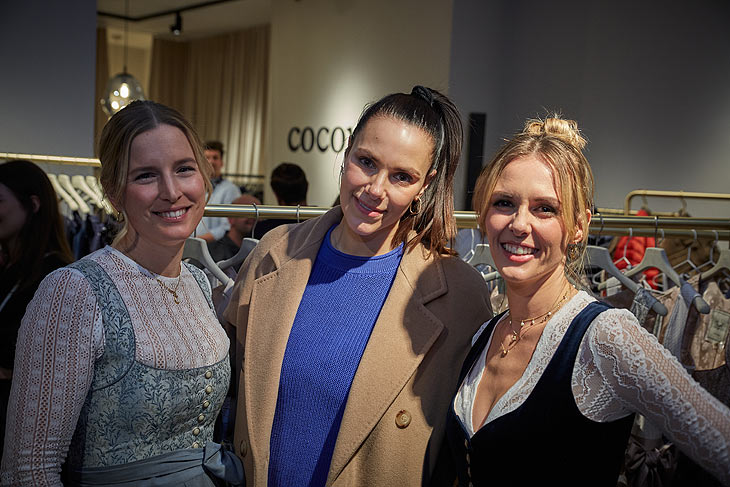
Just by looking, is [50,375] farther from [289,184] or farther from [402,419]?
[289,184]

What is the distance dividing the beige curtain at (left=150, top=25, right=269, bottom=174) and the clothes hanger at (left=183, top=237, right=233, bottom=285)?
8851 millimetres

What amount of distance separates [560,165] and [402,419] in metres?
0.68

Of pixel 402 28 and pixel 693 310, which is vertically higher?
pixel 402 28

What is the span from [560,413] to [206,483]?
0.81 meters

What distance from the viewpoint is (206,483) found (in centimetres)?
155

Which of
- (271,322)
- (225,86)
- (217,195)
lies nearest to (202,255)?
(271,322)

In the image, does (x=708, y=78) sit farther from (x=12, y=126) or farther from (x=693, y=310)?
(x=12, y=126)

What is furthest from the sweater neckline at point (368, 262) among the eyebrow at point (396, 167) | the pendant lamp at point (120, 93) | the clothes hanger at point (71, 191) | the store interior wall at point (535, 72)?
the pendant lamp at point (120, 93)

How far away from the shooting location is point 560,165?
1433 mm

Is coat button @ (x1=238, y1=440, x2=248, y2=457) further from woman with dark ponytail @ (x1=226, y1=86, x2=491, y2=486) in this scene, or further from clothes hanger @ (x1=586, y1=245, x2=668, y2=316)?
clothes hanger @ (x1=586, y1=245, x2=668, y2=316)

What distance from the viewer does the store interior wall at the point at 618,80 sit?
209 inches

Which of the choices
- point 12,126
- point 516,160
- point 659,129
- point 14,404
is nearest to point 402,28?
point 659,129

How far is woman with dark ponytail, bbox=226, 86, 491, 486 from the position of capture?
5.17 ft

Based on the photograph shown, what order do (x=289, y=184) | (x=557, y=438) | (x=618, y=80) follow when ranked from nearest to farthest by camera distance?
(x=557, y=438) < (x=289, y=184) < (x=618, y=80)
